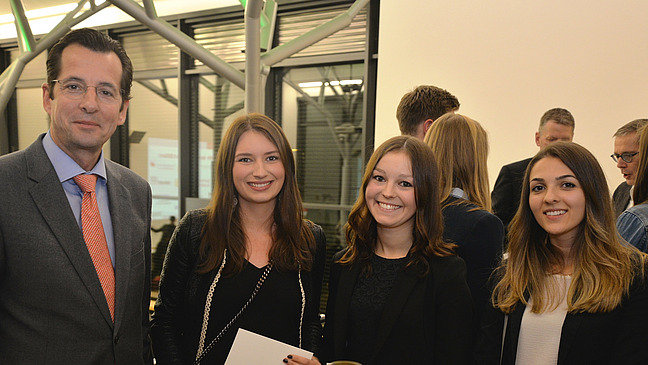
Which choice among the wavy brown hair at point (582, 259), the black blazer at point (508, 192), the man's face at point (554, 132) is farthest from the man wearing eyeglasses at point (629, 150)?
the wavy brown hair at point (582, 259)

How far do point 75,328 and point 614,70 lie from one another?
3683 mm

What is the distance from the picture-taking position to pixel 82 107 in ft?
4.61

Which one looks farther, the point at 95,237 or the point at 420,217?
the point at 420,217

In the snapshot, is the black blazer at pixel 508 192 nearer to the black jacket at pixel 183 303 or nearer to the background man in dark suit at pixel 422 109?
the background man in dark suit at pixel 422 109

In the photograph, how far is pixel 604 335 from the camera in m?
1.43

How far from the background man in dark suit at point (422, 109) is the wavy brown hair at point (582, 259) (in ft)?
2.53

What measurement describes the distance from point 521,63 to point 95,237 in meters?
3.42

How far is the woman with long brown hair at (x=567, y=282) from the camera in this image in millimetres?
1427

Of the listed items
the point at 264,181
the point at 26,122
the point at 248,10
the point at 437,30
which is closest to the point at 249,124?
the point at 264,181

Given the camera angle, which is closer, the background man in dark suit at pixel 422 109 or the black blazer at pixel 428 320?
the black blazer at pixel 428 320

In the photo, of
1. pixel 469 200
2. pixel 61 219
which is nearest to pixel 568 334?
pixel 469 200

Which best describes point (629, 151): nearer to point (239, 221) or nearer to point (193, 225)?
point (239, 221)

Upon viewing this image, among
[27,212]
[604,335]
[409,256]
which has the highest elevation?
[27,212]

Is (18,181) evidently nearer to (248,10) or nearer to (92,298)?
Result: (92,298)
